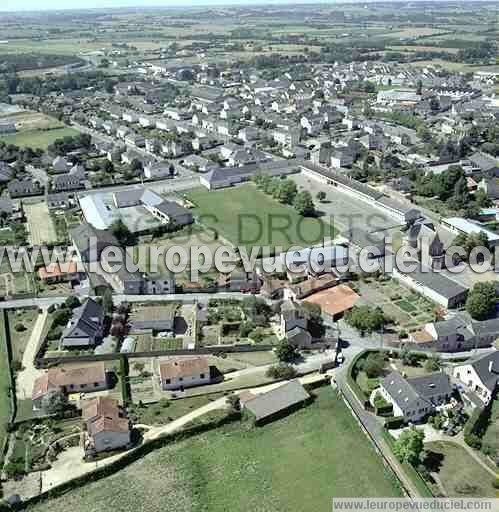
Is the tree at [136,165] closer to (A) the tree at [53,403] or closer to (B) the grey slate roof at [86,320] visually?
(B) the grey slate roof at [86,320]

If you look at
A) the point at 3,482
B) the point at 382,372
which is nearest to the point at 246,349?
the point at 382,372

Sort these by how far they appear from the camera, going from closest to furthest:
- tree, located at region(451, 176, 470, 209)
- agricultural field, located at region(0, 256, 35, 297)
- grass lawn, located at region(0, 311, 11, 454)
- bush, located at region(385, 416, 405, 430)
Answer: bush, located at region(385, 416, 405, 430) < grass lawn, located at region(0, 311, 11, 454) < agricultural field, located at region(0, 256, 35, 297) < tree, located at region(451, 176, 470, 209)

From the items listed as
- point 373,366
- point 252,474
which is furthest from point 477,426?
point 252,474

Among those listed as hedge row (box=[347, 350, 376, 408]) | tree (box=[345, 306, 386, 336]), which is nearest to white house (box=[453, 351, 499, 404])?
hedge row (box=[347, 350, 376, 408])

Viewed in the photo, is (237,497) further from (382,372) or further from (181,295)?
(181,295)

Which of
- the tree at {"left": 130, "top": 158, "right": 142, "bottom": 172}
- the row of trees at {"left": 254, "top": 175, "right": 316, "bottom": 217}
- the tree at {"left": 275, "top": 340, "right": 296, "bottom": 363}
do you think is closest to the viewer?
the tree at {"left": 275, "top": 340, "right": 296, "bottom": 363}

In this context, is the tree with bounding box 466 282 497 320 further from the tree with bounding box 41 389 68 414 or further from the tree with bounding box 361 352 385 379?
the tree with bounding box 41 389 68 414
